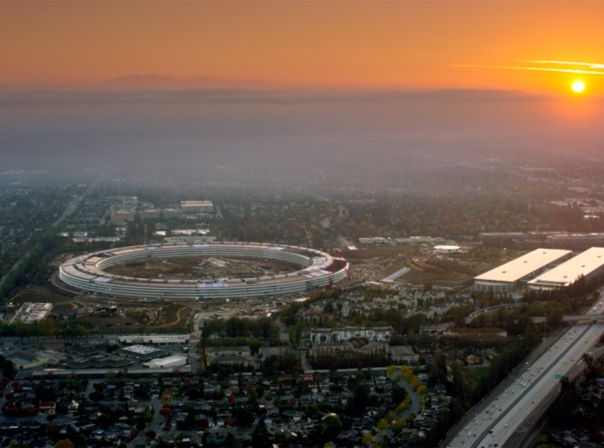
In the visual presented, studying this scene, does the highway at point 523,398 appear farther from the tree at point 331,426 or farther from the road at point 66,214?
the road at point 66,214

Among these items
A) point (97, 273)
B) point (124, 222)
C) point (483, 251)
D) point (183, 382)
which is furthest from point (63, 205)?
point (183, 382)

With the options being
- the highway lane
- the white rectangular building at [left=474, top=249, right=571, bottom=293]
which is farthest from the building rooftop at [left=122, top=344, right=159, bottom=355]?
the white rectangular building at [left=474, top=249, right=571, bottom=293]

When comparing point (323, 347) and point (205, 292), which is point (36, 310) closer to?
point (205, 292)

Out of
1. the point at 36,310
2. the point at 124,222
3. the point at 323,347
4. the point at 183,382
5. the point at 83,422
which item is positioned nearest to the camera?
the point at 83,422

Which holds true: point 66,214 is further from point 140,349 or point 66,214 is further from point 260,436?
point 260,436

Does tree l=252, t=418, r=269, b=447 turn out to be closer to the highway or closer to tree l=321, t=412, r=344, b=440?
tree l=321, t=412, r=344, b=440

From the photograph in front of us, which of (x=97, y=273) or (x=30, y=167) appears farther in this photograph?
(x=30, y=167)

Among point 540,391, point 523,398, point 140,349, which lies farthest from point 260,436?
point 140,349
